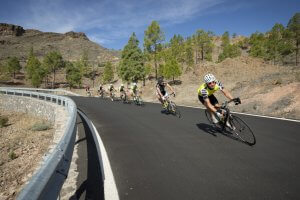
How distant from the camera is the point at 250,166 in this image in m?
5.21

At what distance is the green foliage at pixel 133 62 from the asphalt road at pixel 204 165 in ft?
126

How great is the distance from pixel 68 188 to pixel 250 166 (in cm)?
370

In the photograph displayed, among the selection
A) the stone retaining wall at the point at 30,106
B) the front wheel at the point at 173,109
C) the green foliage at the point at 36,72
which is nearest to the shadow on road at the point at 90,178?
the front wheel at the point at 173,109

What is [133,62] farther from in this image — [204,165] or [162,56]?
[204,165]

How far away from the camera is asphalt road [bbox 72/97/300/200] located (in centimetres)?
413

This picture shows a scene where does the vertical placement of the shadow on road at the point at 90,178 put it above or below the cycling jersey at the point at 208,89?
below

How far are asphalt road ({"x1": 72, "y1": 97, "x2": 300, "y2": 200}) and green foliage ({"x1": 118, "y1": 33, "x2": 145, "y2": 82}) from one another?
126 ft

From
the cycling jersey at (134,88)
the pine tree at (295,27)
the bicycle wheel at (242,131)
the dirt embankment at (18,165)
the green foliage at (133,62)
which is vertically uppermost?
the pine tree at (295,27)

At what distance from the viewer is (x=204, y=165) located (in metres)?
5.41

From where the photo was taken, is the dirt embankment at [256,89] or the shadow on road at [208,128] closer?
the shadow on road at [208,128]

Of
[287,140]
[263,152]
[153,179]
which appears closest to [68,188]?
[153,179]

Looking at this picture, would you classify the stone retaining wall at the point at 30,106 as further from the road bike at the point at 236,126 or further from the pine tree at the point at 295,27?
the pine tree at the point at 295,27

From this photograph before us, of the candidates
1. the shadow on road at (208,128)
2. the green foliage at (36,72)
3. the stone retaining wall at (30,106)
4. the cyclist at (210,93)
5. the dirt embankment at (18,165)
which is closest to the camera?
the dirt embankment at (18,165)

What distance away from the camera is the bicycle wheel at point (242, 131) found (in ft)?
23.3
